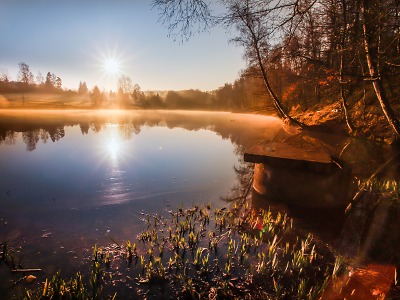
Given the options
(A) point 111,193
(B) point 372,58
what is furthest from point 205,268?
(B) point 372,58

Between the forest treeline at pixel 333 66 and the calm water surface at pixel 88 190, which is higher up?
the forest treeline at pixel 333 66

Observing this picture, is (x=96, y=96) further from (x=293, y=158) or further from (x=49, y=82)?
(x=293, y=158)

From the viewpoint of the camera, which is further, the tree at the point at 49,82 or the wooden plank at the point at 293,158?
the tree at the point at 49,82

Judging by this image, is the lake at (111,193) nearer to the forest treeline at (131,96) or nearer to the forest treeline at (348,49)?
the forest treeline at (348,49)

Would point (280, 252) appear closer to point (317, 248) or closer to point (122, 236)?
point (317, 248)

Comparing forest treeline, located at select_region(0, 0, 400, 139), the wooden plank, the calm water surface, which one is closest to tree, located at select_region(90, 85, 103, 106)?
forest treeline, located at select_region(0, 0, 400, 139)

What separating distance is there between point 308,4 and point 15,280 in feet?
28.8

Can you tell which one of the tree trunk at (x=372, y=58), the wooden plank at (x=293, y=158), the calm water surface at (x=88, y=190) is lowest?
the calm water surface at (x=88, y=190)

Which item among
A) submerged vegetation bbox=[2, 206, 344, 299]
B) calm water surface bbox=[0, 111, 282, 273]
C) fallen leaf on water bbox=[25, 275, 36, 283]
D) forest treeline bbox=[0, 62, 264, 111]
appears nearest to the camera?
submerged vegetation bbox=[2, 206, 344, 299]

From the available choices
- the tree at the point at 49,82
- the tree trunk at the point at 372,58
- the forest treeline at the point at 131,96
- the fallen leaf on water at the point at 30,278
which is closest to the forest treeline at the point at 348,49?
the tree trunk at the point at 372,58

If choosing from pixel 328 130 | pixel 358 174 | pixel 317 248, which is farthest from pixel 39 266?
pixel 328 130

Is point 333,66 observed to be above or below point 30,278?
above

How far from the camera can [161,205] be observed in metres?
9.30

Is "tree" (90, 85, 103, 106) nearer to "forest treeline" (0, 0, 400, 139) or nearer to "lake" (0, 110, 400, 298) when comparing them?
"forest treeline" (0, 0, 400, 139)
